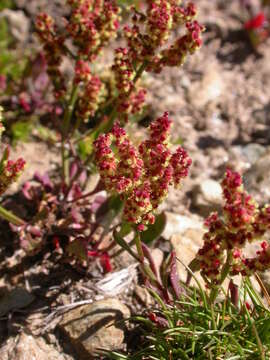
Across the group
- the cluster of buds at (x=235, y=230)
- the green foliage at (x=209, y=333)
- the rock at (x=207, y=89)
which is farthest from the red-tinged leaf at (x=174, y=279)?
the rock at (x=207, y=89)

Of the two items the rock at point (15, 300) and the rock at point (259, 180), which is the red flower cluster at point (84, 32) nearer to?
the rock at point (15, 300)

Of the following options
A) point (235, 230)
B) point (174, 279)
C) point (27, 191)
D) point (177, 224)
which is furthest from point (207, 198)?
point (235, 230)

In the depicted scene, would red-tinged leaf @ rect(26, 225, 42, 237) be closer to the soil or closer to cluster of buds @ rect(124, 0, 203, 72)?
the soil

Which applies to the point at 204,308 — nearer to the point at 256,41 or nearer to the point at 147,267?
the point at 147,267

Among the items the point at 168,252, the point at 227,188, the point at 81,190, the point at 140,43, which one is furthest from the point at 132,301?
the point at 140,43

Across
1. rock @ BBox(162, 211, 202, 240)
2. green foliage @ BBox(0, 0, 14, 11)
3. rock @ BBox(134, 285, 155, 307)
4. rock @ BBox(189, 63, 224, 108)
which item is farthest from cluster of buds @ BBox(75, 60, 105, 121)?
green foliage @ BBox(0, 0, 14, 11)

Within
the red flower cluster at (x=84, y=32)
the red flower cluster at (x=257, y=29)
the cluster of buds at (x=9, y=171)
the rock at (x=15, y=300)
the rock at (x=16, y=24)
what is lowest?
the rock at (x=15, y=300)
